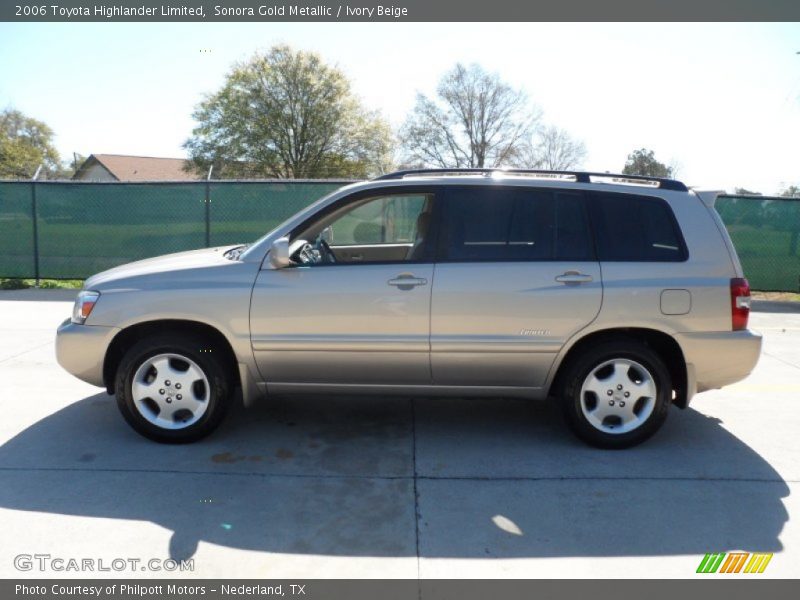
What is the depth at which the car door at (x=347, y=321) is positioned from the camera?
4262 mm

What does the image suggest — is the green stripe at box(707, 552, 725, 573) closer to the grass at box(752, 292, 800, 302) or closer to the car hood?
the car hood

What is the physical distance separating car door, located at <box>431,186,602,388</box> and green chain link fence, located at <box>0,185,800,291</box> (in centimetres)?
738

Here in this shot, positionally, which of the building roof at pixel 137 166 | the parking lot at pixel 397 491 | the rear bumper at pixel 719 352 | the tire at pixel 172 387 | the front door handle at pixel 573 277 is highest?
the building roof at pixel 137 166

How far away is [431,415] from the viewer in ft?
16.8

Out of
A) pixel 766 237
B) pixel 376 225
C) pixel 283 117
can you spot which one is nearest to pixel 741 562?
pixel 376 225

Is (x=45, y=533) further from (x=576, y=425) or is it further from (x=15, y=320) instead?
(x=15, y=320)

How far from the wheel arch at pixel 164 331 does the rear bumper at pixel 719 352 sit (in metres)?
3.03

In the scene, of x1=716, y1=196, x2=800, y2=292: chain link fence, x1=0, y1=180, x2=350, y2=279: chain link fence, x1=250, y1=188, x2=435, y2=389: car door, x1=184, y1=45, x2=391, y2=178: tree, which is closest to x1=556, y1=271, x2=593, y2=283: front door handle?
x1=250, y1=188, x2=435, y2=389: car door

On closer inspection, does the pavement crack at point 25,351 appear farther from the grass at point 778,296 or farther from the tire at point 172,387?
the grass at point 778,296

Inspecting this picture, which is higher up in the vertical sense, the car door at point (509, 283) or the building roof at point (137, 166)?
the building roof at point (137, 166)

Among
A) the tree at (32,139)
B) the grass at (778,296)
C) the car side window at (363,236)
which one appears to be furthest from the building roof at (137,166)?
the car side window at (363,236)

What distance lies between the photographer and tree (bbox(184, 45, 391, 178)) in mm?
41625

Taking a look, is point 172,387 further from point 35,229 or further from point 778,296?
point 778,296
